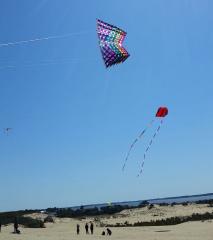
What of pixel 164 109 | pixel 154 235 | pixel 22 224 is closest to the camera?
pixel 164 109

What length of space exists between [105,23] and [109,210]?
57099 millimetres

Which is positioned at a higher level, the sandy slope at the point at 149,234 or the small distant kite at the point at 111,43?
the small distant kite at the point at 111,43

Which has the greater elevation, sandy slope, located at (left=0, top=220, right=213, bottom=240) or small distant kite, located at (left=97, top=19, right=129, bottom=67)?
small distant kite, located at (left=97, top=19, right=129, bottom=67)

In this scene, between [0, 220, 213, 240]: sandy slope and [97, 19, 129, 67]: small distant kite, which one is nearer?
[97, 19, 129, 67]: small distant kite

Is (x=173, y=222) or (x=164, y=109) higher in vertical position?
(x=164, y=109)

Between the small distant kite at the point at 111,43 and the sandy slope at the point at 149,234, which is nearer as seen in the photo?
the small distant kite at the point at 111,43

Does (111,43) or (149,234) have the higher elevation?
(111,43)

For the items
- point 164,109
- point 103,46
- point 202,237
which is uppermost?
point 103,46

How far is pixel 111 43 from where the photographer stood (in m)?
15.7

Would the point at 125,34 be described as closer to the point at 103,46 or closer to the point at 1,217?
the point at 103,46

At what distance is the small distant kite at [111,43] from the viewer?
51.0ft

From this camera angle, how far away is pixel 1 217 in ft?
170

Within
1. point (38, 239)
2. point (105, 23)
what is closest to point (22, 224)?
point (38, 239)

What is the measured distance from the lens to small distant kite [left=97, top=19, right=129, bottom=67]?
51.0 ft
